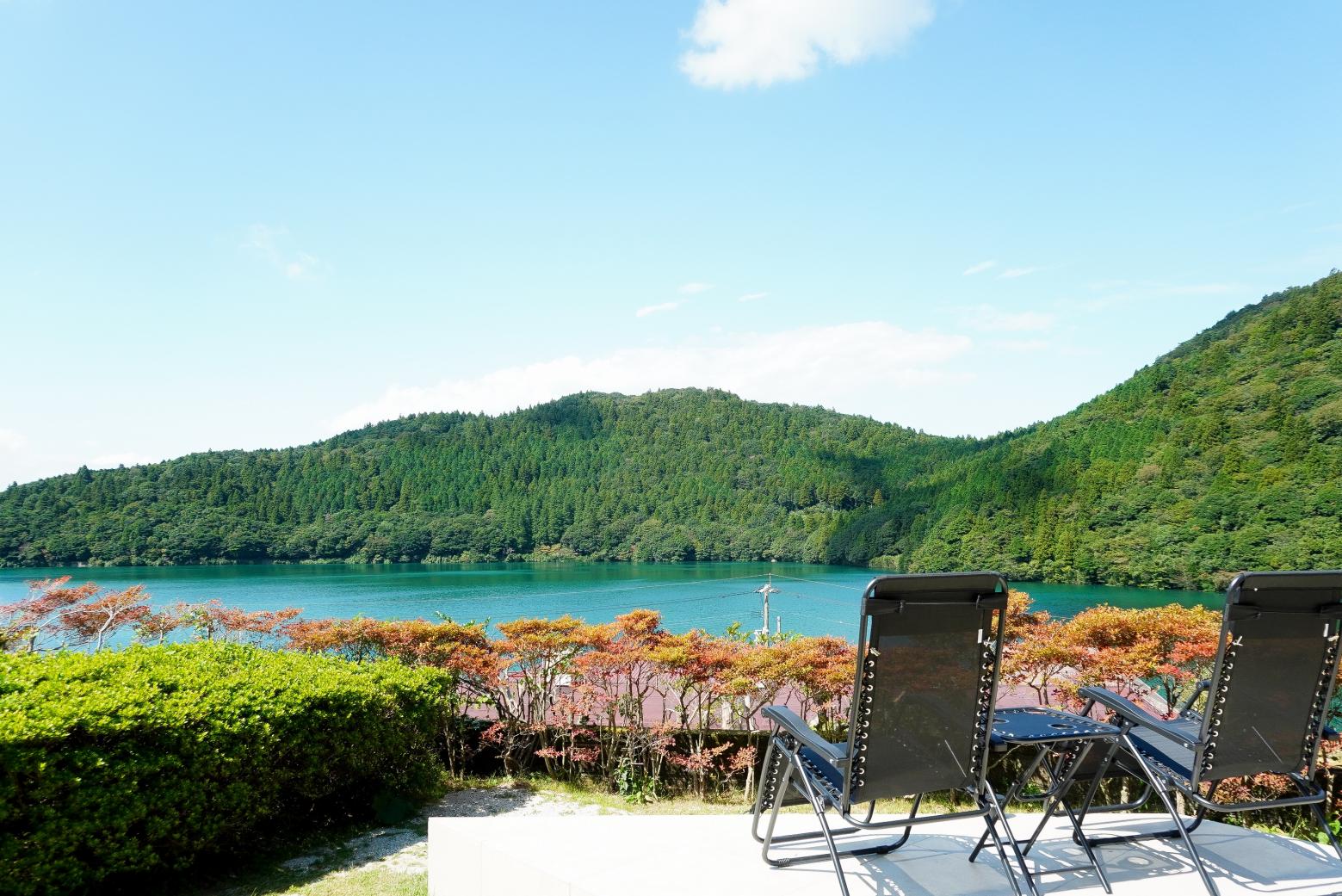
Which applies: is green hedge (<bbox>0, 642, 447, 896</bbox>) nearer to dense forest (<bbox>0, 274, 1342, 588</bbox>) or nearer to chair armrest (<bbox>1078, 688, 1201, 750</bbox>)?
chair armrest (<bbox>1078, 688, 1201, 750</bbox>)

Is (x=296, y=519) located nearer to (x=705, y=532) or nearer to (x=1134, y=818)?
(x=705, y=532)

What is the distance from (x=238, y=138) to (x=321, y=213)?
5.07ft

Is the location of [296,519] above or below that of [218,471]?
below

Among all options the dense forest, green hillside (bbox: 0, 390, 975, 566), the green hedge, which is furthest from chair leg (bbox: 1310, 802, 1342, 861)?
green hillside (bbox: 0, 390, 975, 566)

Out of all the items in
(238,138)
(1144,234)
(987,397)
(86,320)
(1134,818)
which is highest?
(1144,234)

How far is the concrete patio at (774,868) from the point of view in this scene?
271cm

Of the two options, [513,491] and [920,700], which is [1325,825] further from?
[513,491]

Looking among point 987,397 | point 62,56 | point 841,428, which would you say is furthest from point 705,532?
point 62,56

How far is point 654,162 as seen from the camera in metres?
12.6

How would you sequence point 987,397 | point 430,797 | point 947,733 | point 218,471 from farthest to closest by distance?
point 218,471 → point 987,397 → point 430,797 → point 947,733

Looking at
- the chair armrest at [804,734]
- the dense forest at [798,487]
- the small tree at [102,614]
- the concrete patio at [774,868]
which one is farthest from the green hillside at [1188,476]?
the chair armrest at [804,734]

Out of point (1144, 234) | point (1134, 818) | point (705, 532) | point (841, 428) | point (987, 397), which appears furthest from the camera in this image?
point (841, 428)

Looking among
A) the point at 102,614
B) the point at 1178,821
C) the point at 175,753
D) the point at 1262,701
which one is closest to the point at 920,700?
the point at 1178,821

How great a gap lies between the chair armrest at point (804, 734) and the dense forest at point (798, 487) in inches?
1533
